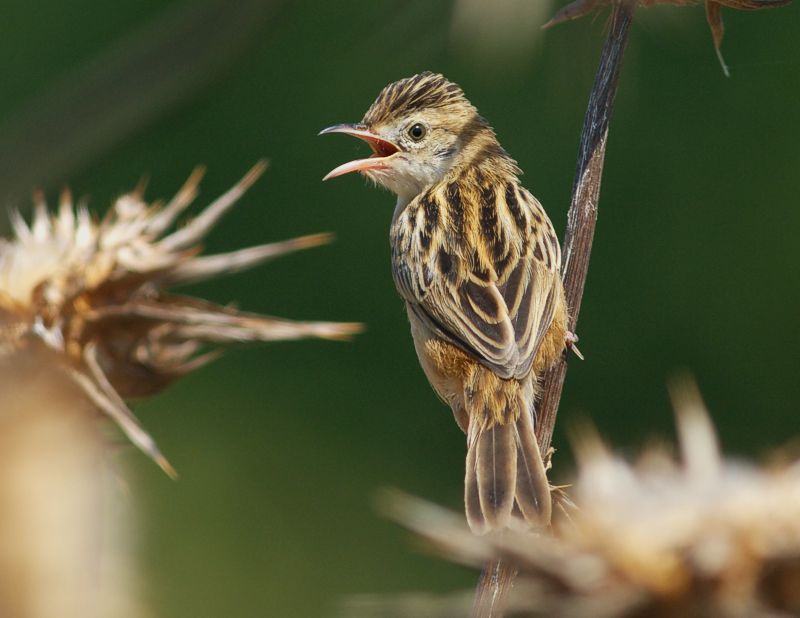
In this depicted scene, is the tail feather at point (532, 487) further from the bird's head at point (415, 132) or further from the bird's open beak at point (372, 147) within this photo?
the bird's head at point (415, 132)

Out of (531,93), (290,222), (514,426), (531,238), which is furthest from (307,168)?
(514,426)

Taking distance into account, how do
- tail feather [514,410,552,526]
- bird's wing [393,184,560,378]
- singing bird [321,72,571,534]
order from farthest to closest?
bird's wing [393,184,560,378]
singing bird [321,72,571,534]
tail feather [514,410,552,526]

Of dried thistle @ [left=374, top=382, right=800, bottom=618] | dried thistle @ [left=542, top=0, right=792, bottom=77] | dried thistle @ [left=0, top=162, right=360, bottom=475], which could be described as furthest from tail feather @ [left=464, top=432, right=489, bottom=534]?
dried thistle @ [left=374, top=382, right=800, bottom=618]

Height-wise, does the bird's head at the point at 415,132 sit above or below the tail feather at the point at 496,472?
above

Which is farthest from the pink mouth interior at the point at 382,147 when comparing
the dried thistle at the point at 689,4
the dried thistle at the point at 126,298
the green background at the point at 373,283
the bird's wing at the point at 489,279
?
the green background at the point at 373,283

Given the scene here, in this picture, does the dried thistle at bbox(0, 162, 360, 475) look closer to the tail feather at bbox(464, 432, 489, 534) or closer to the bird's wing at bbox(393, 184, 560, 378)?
the tail feather at bbox(464, 432, 489, 534)

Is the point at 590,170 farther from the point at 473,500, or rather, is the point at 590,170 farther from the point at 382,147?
the point at 382,147

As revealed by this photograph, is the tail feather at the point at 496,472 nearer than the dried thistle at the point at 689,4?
No

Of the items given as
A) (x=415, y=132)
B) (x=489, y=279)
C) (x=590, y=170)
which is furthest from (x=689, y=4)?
(x=415, y=132)
